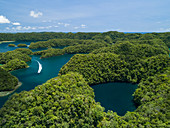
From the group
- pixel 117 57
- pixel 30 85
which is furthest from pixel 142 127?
pixel 30 85

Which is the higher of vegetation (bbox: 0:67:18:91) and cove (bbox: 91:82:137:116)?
vegetation (bbox: 0:67:18:91)

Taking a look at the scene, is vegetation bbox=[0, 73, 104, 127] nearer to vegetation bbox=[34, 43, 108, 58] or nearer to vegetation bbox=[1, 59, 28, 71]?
vegetation bbox=[1, 59, 28, 71]

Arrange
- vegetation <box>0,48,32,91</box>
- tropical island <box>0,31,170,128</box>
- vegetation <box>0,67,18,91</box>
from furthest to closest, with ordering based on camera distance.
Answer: vegetation <box>0,48,32,91</box> < vegetation <box>0,67,18,91</box> < tropical island <box>0,31,170,128</box>

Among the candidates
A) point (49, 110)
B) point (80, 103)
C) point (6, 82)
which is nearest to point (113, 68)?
point (80, 103)

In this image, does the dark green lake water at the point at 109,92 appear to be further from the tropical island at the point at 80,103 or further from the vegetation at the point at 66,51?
the vegetation at the point at 66,51

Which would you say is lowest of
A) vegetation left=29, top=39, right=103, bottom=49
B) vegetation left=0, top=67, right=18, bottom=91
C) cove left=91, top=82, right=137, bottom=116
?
cove left=91, top=82, right=137, bottom=116

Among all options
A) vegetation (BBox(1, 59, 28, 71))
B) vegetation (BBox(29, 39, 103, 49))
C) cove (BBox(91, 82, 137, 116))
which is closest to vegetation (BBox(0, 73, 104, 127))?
cove (BBox(91, 82, 137, 116))

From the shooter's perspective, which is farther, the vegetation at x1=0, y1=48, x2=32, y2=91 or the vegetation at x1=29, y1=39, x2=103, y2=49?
the vegetation at x1=29, y1=39, x2=103, y2=49

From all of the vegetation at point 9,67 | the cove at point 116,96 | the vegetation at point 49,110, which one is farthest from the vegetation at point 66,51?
the vegetation at point 49,110
